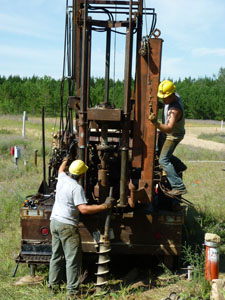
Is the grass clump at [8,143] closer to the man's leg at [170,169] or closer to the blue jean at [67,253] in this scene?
the blue jean at [67,253]

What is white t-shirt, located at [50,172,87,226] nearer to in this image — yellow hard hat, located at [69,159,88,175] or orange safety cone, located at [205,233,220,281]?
yellow hard hat, located at [69,159,88,175]

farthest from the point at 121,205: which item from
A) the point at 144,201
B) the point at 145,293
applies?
the point at 145,293

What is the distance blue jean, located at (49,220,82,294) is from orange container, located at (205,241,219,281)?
5.02ft

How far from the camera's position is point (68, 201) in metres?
4.51

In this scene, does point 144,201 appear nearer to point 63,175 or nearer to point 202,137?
point 63,175

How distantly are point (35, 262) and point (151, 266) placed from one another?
5.71 ft

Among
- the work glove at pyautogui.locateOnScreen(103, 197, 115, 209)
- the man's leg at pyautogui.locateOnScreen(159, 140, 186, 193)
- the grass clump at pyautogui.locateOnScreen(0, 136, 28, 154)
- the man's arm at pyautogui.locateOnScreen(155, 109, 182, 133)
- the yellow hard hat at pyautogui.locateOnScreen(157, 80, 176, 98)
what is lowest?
the grass clump at pyautogui.locateOnScreen(0, 136, 28, 154)

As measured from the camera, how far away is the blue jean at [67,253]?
4.48 meters

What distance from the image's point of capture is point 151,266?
219 inches

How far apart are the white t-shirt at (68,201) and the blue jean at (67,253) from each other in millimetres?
77

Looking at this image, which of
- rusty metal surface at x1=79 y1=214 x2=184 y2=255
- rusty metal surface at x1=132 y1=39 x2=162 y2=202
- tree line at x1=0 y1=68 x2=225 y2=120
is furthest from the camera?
tree line at x1=0 y1=68 x2=225 y2=120

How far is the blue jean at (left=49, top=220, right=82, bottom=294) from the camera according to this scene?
4480 millimetres

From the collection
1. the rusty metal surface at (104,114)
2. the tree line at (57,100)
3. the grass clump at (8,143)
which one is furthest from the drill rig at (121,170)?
the tree line at (57,100)

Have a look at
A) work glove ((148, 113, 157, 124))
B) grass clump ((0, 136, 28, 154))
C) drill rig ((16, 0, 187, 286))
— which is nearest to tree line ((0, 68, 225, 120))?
grass clump ((0, 136, 28, 154))
